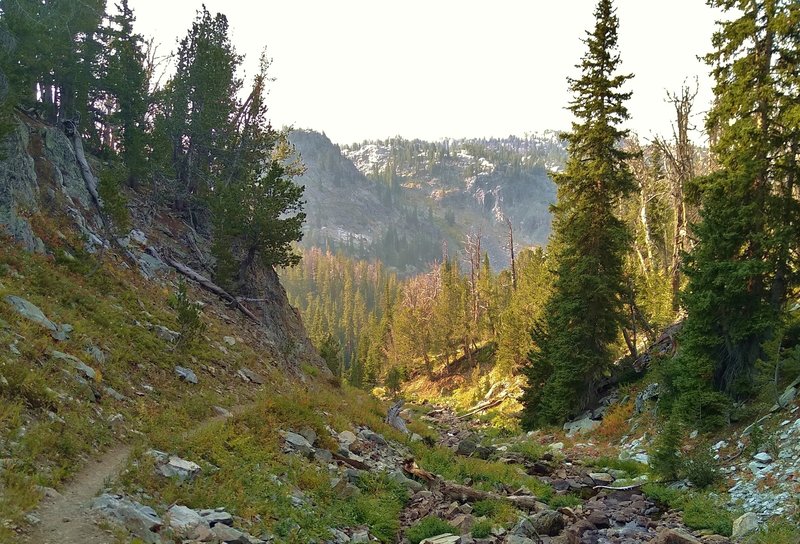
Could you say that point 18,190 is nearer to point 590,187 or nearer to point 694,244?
point 590,187

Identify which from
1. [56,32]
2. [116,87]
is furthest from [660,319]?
[56,32]

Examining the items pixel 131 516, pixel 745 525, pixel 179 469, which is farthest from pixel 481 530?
pixel 131 516

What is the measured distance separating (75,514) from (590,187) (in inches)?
957

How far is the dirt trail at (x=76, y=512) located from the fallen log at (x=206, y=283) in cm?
1847

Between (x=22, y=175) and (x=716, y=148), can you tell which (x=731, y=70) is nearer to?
(x=716, y=148)

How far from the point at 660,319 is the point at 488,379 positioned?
82.4 ft

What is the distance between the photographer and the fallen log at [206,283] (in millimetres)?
26078

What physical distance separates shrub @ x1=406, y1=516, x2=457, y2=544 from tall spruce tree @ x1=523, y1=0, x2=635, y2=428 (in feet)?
52.4

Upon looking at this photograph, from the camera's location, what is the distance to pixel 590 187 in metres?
24.8

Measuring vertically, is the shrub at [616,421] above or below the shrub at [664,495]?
below

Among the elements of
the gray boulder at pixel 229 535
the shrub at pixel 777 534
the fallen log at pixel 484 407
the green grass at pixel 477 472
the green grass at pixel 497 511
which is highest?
the gray boulder at pixel 229 535

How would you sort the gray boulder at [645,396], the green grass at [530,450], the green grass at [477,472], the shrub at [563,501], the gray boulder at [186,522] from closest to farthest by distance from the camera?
the gray boulder at [186,522] → the shrub at [563,501] → the green grass at [477,472] → the green grass at [530,450] → the gray boulder at [645,396]

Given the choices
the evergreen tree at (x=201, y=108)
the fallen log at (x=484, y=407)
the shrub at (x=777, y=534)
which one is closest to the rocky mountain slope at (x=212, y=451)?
the shrub at (x=777, y=534)

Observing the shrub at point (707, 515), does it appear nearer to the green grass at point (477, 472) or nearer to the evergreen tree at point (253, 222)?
the green grass at point (477, 472)
